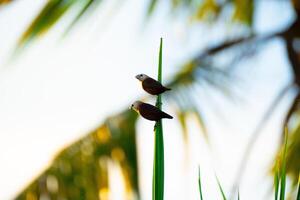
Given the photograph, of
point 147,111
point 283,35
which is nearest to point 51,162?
point 283,35

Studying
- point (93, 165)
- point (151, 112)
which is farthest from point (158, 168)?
point (93, 165)

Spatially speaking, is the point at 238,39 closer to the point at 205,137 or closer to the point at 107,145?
the point at 205,137

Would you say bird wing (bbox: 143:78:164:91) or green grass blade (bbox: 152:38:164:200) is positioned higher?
bird wing (bbox: 143:78:164:91)

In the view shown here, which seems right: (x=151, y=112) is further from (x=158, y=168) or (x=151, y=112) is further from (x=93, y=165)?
(x=93, y=165)

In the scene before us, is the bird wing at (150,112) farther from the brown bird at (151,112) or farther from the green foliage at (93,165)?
the green foliage at (93,165)

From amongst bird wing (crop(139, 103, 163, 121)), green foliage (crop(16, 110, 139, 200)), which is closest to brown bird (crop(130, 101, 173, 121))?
bird wing (crop(139, 103, 163, 121))

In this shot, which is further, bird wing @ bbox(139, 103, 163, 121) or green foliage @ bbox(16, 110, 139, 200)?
green foliage @ bbox(16, 110, 139, 200)

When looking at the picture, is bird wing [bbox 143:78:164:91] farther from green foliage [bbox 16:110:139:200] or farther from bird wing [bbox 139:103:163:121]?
green foliage [bbox 16:110:139:200]

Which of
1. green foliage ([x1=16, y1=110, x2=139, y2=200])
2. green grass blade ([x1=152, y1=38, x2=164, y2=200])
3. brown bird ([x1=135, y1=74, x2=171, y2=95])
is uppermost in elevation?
brown bird ([x1=135, y1=74, x2=171, y2=95])

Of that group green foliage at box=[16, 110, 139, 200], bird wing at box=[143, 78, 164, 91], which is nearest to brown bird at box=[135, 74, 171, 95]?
bird wing at box=[143, 78, 164, 91]

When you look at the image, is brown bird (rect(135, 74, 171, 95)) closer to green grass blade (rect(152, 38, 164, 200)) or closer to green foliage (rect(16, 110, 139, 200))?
green grass blade (rect(152, 38, 164, 200))

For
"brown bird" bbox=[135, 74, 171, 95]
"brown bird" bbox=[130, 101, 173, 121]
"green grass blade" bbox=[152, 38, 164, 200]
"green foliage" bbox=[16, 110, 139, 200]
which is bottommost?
"green foliage" bbox=[16, 110, 139, 200]
